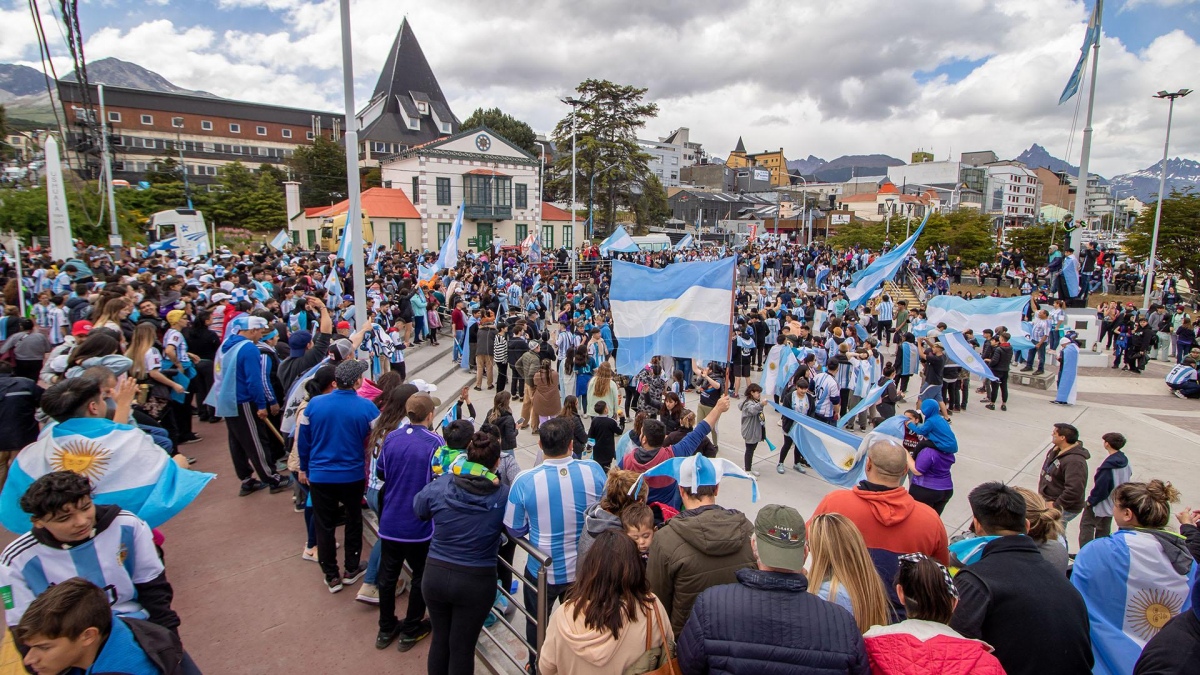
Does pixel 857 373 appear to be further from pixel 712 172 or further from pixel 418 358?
pixel 712 172

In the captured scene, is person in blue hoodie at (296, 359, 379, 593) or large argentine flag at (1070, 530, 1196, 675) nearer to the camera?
large argentine flag at (1070, 530, 1196, 675)

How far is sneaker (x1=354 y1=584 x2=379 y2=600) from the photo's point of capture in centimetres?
479

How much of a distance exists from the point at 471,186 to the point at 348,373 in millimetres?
43502

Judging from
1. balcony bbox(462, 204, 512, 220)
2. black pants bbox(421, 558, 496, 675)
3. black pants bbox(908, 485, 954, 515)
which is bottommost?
black pants bbox(908, 485, 954, 515)

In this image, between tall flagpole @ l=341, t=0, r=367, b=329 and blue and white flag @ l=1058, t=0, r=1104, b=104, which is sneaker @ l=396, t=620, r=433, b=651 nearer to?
tall flagpole @ l=341, t=0, r=367, b=329

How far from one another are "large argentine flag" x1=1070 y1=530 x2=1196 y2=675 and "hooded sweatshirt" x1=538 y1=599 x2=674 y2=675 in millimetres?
2820

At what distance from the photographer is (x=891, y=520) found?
3660 millimetres

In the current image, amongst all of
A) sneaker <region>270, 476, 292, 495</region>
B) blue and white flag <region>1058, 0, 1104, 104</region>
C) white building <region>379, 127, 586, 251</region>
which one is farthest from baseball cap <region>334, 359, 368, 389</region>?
white building <region>379, 127, 586, 251</region>

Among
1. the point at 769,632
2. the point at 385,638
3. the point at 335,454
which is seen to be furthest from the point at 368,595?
the point at 769,632

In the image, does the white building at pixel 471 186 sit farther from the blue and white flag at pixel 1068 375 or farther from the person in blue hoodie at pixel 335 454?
the person in blue hoodie at pixel 335 454

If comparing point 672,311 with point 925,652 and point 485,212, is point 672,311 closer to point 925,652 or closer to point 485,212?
point 925,652

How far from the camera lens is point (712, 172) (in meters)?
97.3

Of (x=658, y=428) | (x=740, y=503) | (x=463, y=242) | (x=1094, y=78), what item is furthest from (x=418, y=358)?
A: (x=463, y=242)

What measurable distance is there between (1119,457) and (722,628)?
18.3ft
